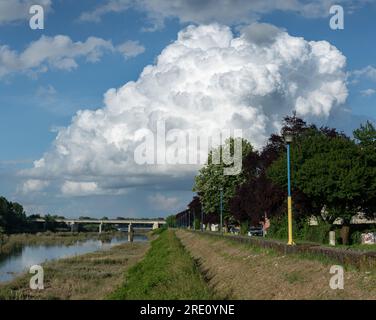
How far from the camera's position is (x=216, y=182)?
86.9m

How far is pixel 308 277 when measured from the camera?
731 inches

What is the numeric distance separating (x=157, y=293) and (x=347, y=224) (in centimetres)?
3077

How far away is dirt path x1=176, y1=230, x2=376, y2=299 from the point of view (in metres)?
15.6

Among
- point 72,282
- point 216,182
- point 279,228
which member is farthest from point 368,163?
point 216,182

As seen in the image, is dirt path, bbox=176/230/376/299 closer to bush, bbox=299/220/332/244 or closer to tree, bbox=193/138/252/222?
bush, bbox=299/220/332/244

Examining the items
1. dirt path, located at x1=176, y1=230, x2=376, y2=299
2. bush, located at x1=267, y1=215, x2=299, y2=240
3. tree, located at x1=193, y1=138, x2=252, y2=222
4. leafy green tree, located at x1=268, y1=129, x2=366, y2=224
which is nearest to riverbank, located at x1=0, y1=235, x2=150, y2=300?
dirt path, located at x1=176, y1=230, x2=376, y2=299

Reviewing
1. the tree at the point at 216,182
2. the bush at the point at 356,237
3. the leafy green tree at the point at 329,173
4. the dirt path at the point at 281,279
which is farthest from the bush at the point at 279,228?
the tree at the point at 216,182

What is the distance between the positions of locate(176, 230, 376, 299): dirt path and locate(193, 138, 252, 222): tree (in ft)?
179

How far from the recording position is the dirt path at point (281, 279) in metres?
15.6

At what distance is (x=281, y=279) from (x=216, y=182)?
220 ft

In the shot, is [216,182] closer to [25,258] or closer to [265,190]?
[265,190]

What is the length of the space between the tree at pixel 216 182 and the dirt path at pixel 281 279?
54596 mm

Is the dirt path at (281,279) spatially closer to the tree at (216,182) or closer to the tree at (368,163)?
the tree at (368,163)

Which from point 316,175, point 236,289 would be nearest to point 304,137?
point 316,175
